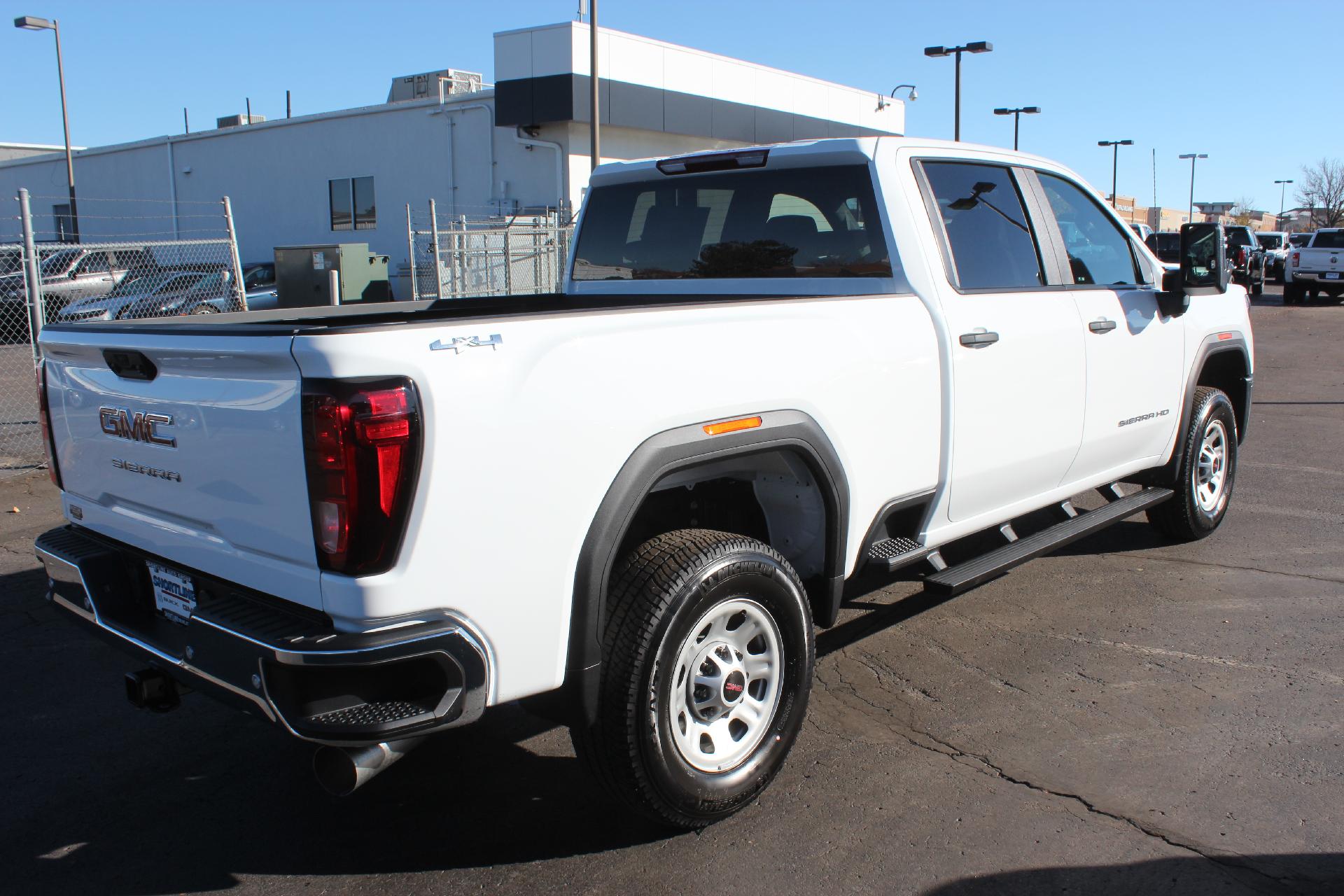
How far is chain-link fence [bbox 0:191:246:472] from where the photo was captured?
8977mm

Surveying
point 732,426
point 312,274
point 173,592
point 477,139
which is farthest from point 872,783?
point 477,139

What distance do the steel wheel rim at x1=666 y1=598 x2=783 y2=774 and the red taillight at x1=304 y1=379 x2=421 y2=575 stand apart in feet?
3.21

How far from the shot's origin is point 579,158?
83.7 feet

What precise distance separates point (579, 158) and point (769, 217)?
21.9 metres

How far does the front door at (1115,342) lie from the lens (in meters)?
4.94

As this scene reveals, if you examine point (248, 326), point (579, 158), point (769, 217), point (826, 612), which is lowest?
point (826, 612)

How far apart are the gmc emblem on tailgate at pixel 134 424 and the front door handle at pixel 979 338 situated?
274 centimetres

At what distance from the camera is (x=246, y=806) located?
3.57 meters

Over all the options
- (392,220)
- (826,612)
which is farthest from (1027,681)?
(392,220)

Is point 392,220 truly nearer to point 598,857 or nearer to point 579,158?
point 579,158

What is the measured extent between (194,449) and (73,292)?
19.3m

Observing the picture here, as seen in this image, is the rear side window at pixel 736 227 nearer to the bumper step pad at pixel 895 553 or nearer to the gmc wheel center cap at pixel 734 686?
the bumper step pad at pixel 895 553

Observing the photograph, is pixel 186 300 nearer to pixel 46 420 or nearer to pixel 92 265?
pixel 92 265

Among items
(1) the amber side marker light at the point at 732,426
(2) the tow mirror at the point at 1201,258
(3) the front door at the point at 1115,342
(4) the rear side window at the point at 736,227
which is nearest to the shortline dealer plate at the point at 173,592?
(1) the amber side marker light at the point at 732,426
